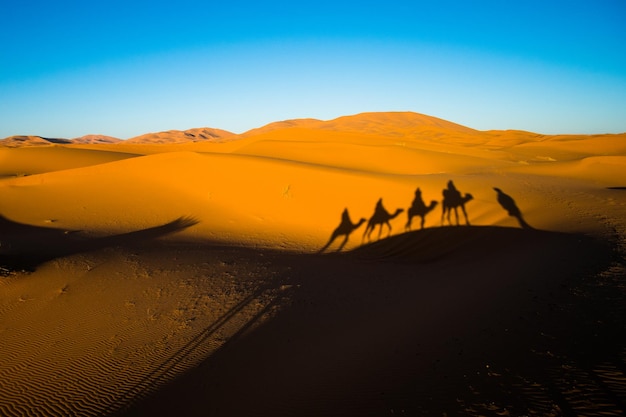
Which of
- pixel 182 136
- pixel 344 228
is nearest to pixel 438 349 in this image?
pixel 344 228

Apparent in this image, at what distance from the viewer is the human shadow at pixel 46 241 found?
26.7 ft

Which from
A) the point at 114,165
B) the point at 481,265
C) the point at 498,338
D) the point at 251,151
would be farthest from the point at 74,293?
the point at 251,151

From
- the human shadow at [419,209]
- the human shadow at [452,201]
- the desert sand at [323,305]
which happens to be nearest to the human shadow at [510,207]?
the desert sand at [323,305]

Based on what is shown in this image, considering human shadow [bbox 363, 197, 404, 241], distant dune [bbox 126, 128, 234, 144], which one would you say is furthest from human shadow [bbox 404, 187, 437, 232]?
distant dune [bbox 126, 128, 234, 144]

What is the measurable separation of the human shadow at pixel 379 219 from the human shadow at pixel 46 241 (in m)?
7.02

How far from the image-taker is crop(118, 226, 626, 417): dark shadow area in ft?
11.1

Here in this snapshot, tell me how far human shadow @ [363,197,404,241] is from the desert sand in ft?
0.27

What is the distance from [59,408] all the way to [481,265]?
8152 millimetres

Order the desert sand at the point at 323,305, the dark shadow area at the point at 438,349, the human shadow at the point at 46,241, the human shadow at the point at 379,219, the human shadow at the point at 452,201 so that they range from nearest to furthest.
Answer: the dark shadow area at the point at 438,349
the desert sand at the point at 323,305
the human shadow at the point at 46,241
the human shadow at the point at 452,201
the human shadow at the point at 379,219

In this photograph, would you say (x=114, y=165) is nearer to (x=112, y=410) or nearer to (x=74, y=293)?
(x=74, y=293)

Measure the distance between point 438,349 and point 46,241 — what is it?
11820 millimetres

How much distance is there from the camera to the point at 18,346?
17.0 feet

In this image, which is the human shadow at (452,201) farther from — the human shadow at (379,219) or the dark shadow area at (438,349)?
the dark shadow area at (438,349)

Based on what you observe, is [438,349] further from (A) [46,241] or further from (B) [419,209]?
(A) [46,241]
